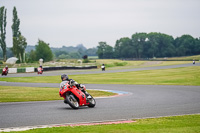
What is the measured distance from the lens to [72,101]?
14.2m

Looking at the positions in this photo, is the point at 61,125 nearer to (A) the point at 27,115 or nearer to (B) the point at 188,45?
(A) the point at 27,115

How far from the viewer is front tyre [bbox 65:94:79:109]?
14055mm

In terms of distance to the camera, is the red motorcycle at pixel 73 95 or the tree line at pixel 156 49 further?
the tree line at pixel 156 49

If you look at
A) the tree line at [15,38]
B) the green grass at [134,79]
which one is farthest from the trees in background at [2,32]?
the green grass at [134,79]

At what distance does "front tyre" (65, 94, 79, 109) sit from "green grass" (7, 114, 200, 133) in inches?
149

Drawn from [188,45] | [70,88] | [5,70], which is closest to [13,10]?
[5,70]

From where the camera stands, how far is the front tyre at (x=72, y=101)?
46.1 feet

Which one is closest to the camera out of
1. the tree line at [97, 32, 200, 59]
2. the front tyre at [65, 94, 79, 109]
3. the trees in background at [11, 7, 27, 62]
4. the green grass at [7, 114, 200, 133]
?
the green grass at [7, 114, 200, 133]

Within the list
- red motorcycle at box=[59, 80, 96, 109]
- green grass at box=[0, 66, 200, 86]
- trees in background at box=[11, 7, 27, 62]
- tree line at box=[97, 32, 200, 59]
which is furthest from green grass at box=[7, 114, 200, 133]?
tree line at box=[97, 32, 200, 59]

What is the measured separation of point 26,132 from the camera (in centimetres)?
887

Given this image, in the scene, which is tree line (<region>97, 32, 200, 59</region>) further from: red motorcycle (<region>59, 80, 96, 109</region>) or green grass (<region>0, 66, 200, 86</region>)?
red motorcycle (<region>59, 80, 96, 109</region>)

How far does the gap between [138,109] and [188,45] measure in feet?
548

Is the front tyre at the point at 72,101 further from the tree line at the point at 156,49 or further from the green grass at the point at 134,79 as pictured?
the tree line at the point at 156,49

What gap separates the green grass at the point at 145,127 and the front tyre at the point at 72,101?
12.4 ft
